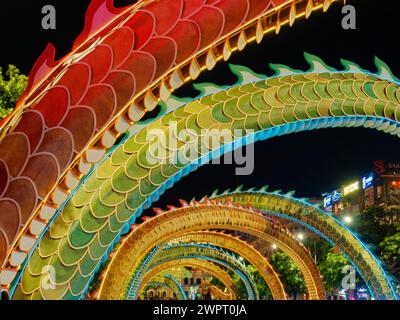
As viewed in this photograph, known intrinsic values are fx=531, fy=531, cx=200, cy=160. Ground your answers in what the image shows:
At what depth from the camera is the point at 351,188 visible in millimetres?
90125

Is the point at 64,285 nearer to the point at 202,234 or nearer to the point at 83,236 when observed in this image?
the point at 83,236

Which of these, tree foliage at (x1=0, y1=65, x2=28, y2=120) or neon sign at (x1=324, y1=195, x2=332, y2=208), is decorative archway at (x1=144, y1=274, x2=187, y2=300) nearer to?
tree foliage at (x1=0, y1=65, x2=28, y2=120)

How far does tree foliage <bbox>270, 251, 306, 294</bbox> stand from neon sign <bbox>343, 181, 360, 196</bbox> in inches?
1513

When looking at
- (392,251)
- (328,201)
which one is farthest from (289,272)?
(328,201)

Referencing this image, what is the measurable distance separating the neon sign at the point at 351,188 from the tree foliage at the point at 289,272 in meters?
38.4

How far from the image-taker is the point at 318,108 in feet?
29.5

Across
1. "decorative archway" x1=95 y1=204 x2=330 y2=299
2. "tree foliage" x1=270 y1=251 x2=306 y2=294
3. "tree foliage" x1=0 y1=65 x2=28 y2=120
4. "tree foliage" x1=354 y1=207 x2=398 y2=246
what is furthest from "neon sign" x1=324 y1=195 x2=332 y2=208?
"tree foliage" x1=0 y1=65 x2=28 y2=120

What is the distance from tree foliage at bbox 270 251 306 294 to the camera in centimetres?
5159

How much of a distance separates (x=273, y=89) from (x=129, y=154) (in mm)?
2641

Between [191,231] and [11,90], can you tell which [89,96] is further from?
[11,90]

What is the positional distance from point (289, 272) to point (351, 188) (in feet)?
137

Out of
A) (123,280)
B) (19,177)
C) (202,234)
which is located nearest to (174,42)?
(19,177)
